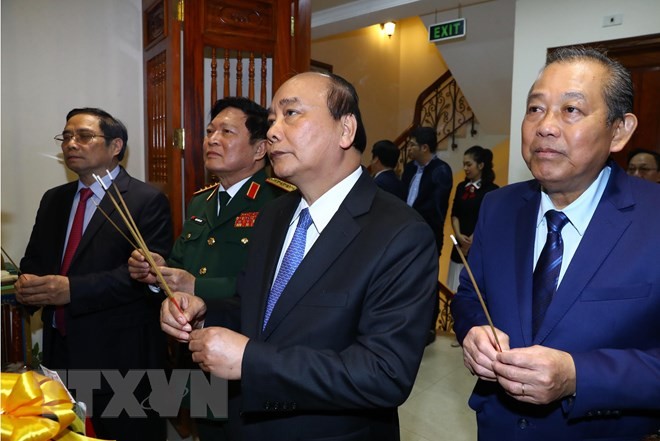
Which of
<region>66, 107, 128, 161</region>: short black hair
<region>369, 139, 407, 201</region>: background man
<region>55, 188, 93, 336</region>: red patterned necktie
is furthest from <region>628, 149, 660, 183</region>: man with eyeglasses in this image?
<region>55, 188, 93, 336</region>: red patterned necktie

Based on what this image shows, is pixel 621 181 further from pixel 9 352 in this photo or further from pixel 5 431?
pixel 9 352

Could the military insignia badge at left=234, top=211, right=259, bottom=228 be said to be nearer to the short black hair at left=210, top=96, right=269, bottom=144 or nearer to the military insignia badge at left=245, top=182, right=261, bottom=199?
the military insignia badge at left=245, top=182, right=261, bottom=199

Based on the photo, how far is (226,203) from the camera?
195 cm

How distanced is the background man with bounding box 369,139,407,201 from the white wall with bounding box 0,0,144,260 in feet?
6.43

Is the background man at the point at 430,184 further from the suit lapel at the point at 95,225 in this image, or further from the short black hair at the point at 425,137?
the suit lapel at the point at 95,225

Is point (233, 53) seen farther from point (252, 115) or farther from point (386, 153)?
point (386, 153)

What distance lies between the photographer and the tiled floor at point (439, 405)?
273cm

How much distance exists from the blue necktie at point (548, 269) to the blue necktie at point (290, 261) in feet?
1.97

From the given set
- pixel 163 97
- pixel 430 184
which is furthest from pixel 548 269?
pixel 430 184

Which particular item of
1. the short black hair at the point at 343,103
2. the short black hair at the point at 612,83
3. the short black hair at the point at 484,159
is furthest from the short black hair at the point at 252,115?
the short black hair at the point at 484,159

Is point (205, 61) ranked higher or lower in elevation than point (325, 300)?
higher

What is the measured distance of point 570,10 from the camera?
3.72 meters

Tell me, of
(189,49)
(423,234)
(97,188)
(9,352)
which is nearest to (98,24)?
(189,49)

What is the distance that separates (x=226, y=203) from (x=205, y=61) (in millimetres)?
903
